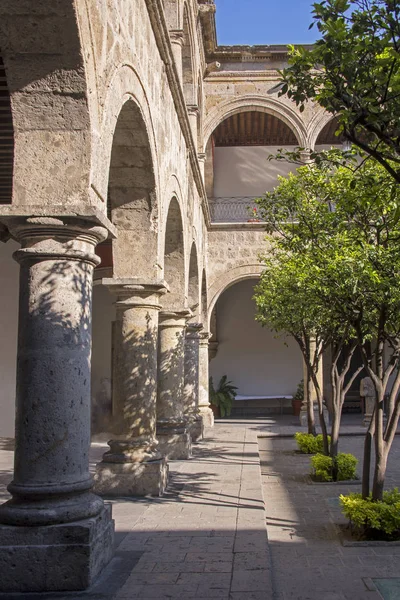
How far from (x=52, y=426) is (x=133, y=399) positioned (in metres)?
3.12

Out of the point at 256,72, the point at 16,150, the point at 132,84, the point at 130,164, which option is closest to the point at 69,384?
the point at 16,150

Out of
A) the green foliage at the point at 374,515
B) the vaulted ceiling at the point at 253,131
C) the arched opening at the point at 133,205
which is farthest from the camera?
the vaulted ceiling at the point at 253,131

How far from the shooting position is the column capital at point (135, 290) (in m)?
7.15

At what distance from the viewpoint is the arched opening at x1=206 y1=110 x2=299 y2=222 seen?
1961cm

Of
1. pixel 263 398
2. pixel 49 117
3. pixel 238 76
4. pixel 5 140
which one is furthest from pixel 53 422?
pixel 263 398

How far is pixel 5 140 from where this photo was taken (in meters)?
7.98

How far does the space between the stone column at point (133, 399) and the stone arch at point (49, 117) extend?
2.88 metres

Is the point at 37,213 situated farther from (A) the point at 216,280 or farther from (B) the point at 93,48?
(A) the point at 216,280

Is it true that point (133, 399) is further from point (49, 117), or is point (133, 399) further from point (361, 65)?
point (361, 65)

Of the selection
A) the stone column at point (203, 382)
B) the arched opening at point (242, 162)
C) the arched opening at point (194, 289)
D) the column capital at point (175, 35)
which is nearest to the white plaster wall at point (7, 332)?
the arched opening at point (194, 289)

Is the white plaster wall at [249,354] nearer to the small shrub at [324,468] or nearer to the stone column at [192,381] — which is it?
the stone column at [192,381]

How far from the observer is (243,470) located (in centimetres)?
943

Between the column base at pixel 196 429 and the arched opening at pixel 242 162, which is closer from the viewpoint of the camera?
the column base at pixel 196 429

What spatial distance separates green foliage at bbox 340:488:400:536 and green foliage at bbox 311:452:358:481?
290 cm
